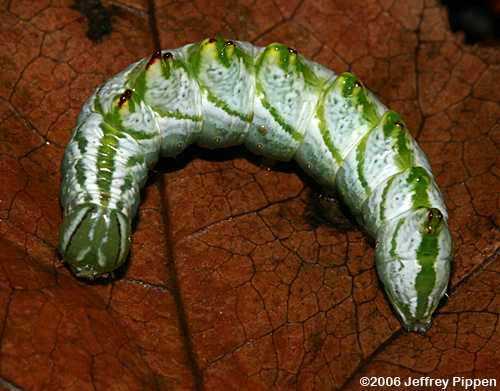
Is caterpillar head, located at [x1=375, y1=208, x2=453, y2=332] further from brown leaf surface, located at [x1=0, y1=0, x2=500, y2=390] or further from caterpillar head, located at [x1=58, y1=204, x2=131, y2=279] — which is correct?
caterpillar head, located at [x1=58, y1=204, x2=131, y2=279]

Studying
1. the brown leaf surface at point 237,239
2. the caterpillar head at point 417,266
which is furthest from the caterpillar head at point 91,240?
the caterpillar head at point 417,266

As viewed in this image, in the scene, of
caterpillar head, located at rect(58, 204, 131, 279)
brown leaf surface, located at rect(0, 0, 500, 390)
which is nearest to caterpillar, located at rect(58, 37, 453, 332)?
caterpillar head, located at rect(58, 204, 131, 279)

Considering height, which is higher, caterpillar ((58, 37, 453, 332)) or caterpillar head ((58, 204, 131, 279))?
caterpillar ((58, 37, 453, 332))

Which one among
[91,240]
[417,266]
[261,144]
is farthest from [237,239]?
[417,266]

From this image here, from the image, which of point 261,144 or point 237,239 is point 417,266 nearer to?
point 237,239

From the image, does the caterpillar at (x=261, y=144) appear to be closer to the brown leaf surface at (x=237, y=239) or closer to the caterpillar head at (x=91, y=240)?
the caterpillar head at (x=91, y=240)

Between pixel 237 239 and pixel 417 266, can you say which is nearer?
pixel 417 266
